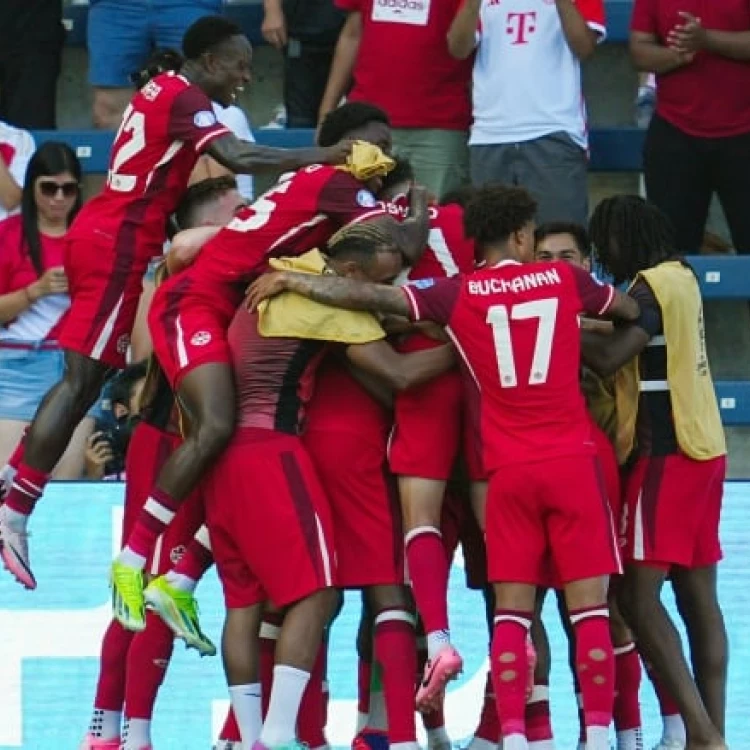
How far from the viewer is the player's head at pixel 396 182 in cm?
902

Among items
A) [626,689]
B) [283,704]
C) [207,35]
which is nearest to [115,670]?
[283,704]

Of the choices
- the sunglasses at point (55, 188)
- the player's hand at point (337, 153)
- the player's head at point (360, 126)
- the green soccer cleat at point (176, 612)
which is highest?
the player's hand at point (337, 153)

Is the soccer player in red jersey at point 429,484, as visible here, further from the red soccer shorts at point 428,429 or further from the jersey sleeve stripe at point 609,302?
the jersey sleeve stripe at point 609,302

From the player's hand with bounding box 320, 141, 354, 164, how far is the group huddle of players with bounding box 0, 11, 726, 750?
0.4 inches

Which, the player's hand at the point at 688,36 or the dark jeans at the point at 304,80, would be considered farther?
the dark jeans at the point at 304,80

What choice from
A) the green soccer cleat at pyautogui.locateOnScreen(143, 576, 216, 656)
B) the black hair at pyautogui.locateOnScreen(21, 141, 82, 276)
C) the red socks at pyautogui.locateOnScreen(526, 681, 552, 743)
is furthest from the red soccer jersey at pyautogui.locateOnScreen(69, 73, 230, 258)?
the red socks at pyautogui.locateOnScreen(526, 681, 552, 743)

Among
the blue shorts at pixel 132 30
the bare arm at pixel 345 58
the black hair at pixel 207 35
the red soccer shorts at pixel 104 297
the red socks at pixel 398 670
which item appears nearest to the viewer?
the red socks at pixel 398 670

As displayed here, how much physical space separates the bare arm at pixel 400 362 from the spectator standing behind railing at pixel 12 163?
333 centimetres

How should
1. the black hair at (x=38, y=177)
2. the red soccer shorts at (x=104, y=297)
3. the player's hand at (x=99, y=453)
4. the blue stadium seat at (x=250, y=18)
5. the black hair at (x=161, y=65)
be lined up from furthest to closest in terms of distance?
the blue stadium seat at (x=250, y=18), the black hair at (x=38, y=177), the player's hand at (x=99, y=453), the black hair at (x=161, y=65), the red soccer shorts at (x=104, y=297)

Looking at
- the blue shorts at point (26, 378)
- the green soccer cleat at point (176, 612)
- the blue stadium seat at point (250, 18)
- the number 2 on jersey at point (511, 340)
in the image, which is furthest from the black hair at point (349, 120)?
the blue stadium seat at point (250, 18)

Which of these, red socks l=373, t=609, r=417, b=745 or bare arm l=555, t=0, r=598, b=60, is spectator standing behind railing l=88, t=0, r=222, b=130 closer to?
bare arm l=555, t=0, r=598, b=60

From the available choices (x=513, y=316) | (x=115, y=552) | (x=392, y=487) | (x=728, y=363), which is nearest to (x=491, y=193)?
(x=513, y=316)

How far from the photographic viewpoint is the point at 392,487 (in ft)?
28.8

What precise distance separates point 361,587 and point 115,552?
1.55 metres
